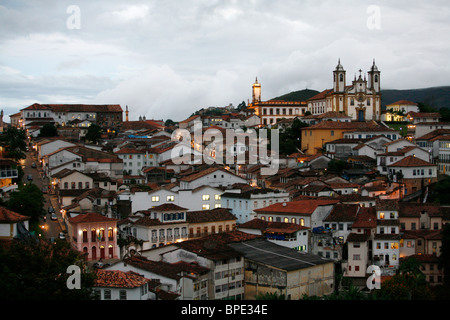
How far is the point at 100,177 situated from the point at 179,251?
1934 cm

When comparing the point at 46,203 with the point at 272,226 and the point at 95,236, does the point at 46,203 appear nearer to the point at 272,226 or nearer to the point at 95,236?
the point at 95,236

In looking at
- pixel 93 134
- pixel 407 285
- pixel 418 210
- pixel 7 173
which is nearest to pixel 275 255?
pixel 407 285

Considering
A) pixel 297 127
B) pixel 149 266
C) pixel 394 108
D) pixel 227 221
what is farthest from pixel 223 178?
pixel 394 108

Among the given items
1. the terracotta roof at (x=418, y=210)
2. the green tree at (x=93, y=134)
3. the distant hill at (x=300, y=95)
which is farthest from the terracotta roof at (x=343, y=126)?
the distant hill at (x=300, y=95)

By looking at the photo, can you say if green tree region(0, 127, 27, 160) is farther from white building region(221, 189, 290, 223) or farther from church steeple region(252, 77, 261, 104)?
church steeple region(252, 77, 261, 104)

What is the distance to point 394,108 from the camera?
7925cm

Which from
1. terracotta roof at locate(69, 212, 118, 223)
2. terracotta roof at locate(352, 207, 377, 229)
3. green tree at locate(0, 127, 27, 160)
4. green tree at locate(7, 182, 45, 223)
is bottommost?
terracotta roof at locate(352, 207, 377, 229)

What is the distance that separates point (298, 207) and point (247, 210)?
4.04 m

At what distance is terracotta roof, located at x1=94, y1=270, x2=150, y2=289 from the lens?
23.8 metres

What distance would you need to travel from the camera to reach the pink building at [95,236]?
3281 cm

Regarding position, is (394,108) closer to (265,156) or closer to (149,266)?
(265,156)

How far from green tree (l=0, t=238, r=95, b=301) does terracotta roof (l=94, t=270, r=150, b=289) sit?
4.55 ft

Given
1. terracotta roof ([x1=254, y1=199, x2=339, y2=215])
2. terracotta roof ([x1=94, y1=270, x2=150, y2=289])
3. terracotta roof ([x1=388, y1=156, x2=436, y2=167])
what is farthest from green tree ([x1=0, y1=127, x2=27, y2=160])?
terracotta roof ([x1=94, y1=270, x2=150, y2=289])

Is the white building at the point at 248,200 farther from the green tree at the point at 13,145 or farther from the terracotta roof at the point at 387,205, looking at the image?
the green tree at the point at 13,145
